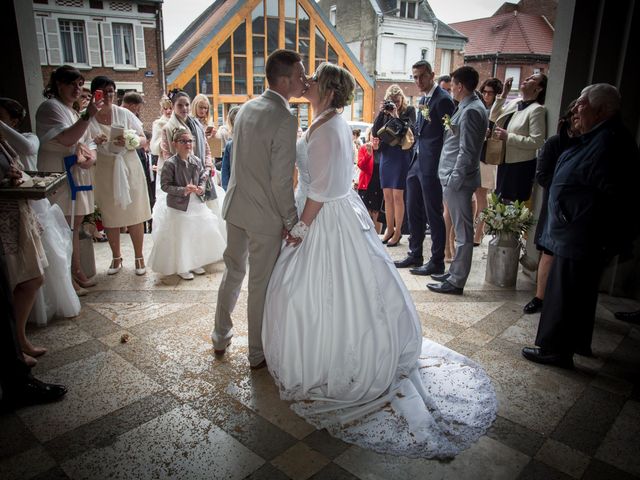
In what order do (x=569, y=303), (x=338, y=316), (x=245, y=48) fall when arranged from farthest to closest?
(x=245, y=48) < (x=569, y=303) < (x=338, y=316)

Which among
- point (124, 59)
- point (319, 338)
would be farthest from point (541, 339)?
point (124, 59)

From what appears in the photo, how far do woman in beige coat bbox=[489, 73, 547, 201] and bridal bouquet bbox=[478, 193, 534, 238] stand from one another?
49 centimetres

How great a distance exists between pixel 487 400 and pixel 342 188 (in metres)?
1.54

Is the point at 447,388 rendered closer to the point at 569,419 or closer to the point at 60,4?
the point at 569,419

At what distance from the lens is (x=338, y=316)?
267 centimetres

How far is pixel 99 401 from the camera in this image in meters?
2.68

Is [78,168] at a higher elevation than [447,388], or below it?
higher

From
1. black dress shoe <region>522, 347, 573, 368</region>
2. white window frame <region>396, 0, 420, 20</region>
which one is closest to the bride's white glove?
black dress shoe <region>522, 347, 573, 368</region>

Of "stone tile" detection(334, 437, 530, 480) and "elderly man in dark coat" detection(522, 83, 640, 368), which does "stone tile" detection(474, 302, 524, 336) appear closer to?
"elderly man in dark coat" detection(522, 83, 640, 368)

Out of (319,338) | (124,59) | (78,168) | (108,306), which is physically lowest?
(108,306)

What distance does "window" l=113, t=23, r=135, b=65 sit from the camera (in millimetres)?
17828

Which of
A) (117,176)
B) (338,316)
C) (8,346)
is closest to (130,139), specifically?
(117,176)

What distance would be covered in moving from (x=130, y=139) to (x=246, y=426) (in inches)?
124

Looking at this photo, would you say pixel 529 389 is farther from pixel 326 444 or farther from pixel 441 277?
pixel 441 277
